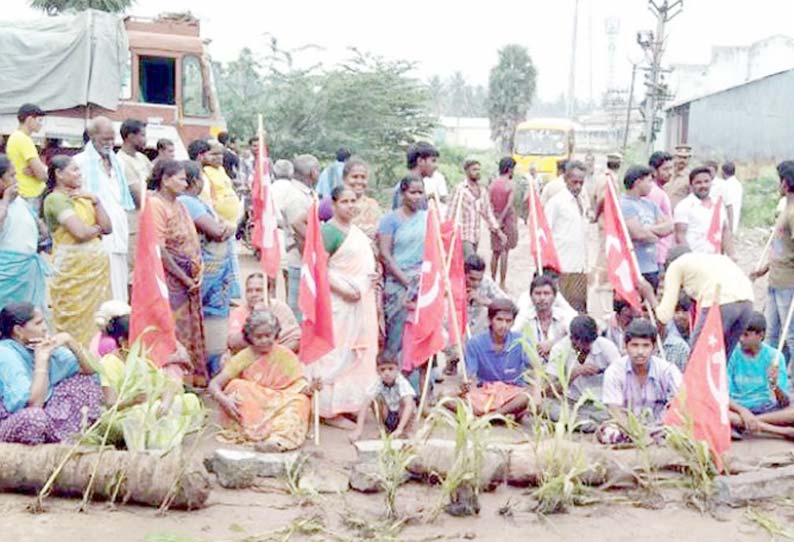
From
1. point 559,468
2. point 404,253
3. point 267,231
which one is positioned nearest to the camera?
point 559,468

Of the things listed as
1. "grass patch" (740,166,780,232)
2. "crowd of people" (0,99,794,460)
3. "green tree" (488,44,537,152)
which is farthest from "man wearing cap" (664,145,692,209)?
"green tree" (488,44,537,152)

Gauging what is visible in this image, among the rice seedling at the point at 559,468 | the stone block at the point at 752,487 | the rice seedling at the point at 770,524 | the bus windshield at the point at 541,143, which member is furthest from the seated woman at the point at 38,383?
the bus windshield at the point at 541,143

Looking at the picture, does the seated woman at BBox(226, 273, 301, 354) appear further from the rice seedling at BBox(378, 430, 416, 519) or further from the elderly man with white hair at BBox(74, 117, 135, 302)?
the rice seedling at BBox(378, 430, 416, 519)

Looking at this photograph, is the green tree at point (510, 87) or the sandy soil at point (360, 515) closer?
the sandy soil at point (360, 515)

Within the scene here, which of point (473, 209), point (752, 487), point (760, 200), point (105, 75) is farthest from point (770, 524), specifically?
point (760, 200)

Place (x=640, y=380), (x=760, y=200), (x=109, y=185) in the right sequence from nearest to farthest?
(x=640, y=380), (x=109, y=185), (x=760, y=200)

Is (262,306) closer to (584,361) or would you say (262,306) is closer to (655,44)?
(584,361)

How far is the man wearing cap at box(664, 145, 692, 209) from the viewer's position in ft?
29.5

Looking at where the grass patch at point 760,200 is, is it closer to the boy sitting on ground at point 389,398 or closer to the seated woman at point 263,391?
the boy sitting on ground at point 389,398

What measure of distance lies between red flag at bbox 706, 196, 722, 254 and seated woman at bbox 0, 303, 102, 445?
4.79m

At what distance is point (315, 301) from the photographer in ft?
18.4

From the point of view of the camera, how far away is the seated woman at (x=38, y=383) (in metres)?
4.52

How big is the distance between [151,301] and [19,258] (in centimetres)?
93

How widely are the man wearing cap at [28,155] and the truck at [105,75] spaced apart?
4.69 metres
